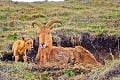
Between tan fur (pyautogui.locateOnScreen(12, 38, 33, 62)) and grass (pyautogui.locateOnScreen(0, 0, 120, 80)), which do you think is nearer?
tan fur (pyautogui.locateOnScreen(12, 38, 33, 62))

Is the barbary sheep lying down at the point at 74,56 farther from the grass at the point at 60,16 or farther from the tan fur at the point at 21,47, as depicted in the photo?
the grass at the point at 60,16

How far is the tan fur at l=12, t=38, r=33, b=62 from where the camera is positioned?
769 inches

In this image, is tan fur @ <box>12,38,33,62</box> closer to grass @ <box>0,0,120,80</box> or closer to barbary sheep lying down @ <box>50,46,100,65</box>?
grass @ <box>0,0,120,80</box>

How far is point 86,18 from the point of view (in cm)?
2441

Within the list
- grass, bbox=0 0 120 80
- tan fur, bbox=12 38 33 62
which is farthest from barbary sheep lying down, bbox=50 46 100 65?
grass, bbox=0 0 120 80

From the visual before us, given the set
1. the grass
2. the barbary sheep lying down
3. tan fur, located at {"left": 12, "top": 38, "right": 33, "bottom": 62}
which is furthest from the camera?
the grass

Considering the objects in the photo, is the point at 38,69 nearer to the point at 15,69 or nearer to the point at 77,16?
the point at 15,69

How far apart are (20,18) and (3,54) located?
5.73m

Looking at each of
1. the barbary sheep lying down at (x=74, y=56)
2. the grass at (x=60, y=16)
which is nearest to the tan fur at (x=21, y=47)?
the grass at (x=60, y=16)

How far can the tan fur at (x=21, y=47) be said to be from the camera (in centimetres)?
1953

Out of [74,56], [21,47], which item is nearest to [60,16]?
[21,47]

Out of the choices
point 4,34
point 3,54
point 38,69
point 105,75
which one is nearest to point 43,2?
point 4,34

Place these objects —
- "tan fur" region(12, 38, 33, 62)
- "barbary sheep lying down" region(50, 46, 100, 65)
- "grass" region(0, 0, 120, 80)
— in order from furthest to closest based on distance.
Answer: "grass" region(0, 0, 120, 80), "tan fur" region(12, 38, 33, 62), "barbary sheep lying down" region(50, 46, 100, 65)

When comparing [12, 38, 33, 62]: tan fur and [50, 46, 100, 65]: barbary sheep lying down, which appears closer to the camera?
[50, 46, 100, 65]: barbary sheep lying down
